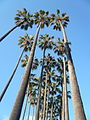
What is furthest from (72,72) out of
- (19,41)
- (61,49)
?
(19,41)

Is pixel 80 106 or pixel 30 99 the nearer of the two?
pixel 80 106

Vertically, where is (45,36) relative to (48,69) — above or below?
above

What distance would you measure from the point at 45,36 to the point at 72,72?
22463 mm

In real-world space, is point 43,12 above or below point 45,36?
below

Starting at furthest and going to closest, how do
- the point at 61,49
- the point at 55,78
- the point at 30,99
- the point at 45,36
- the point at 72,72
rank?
the point at 30,99
the point at 55,78
the point at 45,36
the point at 61,49
the point at 72,72

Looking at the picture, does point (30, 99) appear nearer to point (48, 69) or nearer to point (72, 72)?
point (48, 69)

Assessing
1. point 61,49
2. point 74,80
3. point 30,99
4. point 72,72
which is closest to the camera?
point 74,80

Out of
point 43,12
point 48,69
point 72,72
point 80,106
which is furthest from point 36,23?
point 80,106

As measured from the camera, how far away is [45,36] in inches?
1298

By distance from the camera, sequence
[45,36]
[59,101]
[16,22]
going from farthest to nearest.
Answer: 1. [59,101]
2. [45,36]
3. [16,22]

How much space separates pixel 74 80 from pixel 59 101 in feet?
97.0

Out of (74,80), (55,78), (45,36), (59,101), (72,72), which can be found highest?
(45,36)

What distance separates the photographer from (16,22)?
947 inches

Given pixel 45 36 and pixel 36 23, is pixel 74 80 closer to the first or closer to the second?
pixel 36 23
